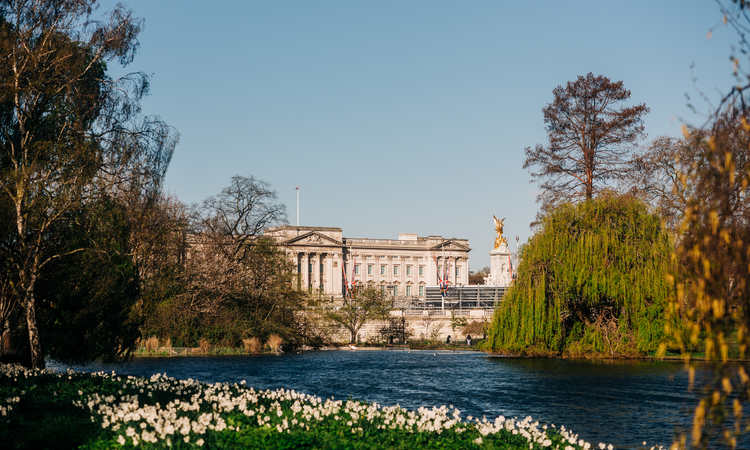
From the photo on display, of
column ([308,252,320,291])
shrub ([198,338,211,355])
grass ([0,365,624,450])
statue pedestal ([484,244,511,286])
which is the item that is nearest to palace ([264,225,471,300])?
column ([308,252,320,291])

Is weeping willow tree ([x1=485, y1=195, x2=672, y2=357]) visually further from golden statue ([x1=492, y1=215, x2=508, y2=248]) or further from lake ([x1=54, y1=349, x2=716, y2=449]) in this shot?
golden statue ([x1=492, y1=215, x2=508, y2=248])

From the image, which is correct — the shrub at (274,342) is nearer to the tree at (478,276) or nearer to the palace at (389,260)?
the palace at (389,260)

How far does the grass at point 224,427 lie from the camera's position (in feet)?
31.6

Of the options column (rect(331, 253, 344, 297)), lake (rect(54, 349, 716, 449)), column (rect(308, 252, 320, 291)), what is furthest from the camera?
column (rect(331, 253, 344, 297))

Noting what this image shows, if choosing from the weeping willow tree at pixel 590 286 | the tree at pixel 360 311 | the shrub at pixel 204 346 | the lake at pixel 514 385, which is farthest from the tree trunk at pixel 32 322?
the tree at pixel 360 311

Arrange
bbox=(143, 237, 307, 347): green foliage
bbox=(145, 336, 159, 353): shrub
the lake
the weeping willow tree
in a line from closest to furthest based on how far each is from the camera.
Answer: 1. the lake
2. the weeping willow tree
3. bbox=(145, 336, 159, 353): shrub
4. bbox=(143, 237, 307, 347): green foliage

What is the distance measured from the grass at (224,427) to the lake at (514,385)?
364 centimetres

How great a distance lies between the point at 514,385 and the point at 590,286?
1149cm

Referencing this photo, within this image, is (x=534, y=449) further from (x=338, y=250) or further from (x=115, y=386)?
(x=338, y=250)

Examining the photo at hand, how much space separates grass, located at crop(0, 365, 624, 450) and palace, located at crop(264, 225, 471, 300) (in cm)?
A: 11013

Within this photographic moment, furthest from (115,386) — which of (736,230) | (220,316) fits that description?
(220,316)

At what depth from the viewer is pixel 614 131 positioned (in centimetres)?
4122

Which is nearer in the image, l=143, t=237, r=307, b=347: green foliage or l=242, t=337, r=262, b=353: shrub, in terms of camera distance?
l=143, t=237, r=307, b=347: green foliage

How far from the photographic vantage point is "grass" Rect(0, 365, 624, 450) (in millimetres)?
9633
